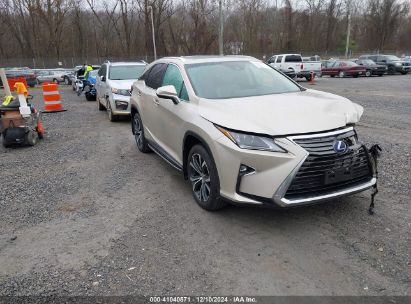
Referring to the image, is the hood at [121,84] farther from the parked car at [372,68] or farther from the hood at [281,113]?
the parked car at [372,68]

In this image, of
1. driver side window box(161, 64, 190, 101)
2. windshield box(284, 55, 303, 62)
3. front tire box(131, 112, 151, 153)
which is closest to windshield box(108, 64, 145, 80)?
front tire box(131, 112, 151, 153)

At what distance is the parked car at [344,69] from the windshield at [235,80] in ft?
85.3

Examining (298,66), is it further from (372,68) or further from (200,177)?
(200,177)

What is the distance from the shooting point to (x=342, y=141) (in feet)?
12.0

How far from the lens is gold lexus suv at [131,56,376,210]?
3494 millimetres

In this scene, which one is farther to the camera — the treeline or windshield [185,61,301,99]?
the treeline

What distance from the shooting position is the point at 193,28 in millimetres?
57750

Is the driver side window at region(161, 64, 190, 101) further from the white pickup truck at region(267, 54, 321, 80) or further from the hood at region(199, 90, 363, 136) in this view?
the white pickup truck at region(267, 54, 321, 80)

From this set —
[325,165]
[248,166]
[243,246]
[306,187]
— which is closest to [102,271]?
[243,246]

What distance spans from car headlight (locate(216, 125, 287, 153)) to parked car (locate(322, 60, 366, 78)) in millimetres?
28105

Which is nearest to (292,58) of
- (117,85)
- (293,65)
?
(293,65)

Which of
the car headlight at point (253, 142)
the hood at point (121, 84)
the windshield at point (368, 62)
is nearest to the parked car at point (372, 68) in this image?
the windshield at point (368, 62)

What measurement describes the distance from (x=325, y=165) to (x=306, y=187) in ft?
0.92

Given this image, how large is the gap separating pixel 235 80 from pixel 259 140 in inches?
67.0
